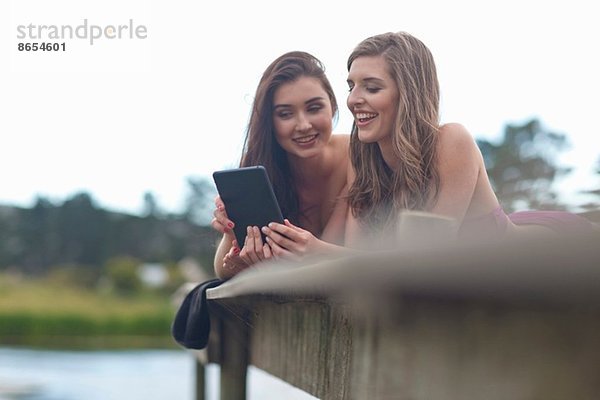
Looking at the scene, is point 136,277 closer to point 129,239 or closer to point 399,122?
point 129,239

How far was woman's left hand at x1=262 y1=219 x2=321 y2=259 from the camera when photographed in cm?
125

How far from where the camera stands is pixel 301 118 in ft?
5.41

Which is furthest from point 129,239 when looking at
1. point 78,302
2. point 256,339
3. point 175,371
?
point 256,339

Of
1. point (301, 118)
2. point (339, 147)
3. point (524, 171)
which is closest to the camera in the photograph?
point (524, 171)

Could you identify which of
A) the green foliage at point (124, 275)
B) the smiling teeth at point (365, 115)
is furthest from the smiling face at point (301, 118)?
the green foliage at point (124, 275)

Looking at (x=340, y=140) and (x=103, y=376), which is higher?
(x=340, y=140)

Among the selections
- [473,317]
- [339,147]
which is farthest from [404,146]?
[473,317]

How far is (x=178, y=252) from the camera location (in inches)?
1206

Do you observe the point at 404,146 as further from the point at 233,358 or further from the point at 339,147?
the point at 233,358

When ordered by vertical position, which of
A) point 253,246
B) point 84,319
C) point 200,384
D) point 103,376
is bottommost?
point 84,319

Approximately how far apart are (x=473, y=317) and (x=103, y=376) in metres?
18.6

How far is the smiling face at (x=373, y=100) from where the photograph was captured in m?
1.31

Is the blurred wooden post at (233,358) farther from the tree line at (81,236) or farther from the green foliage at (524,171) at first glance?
the tree line at (81,236)

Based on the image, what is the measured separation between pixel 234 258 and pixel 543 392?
111 centimetres
